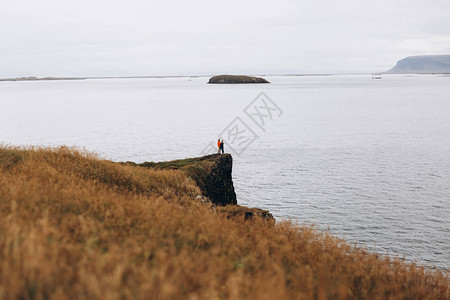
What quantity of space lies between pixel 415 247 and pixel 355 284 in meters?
18.7

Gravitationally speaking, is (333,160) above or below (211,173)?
below

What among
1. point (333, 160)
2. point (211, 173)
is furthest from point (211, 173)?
point (333, 160)

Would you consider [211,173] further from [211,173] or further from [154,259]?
[154,259]

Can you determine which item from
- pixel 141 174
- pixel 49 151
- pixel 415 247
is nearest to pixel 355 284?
pixel 141 174

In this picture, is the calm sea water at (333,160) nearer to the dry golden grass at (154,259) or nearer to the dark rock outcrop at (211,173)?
the dark rock outcrop at (211,173)

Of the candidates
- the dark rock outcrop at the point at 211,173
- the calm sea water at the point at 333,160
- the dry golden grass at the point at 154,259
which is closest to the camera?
the dry golden grass at the point at 154,259

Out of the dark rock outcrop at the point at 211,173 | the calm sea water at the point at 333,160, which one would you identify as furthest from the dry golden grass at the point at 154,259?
the calm sea water at the point at 333,160

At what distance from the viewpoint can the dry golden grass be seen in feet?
14.1

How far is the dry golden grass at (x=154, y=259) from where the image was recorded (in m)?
4.30

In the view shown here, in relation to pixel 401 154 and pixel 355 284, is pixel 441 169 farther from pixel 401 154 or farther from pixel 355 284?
pixel 355 284

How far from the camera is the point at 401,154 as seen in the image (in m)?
49.2

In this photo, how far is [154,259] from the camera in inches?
230

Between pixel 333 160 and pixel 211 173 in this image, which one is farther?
pixel 333 160

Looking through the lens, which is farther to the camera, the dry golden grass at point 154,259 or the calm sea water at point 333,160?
the calm sea water at point 333,160
